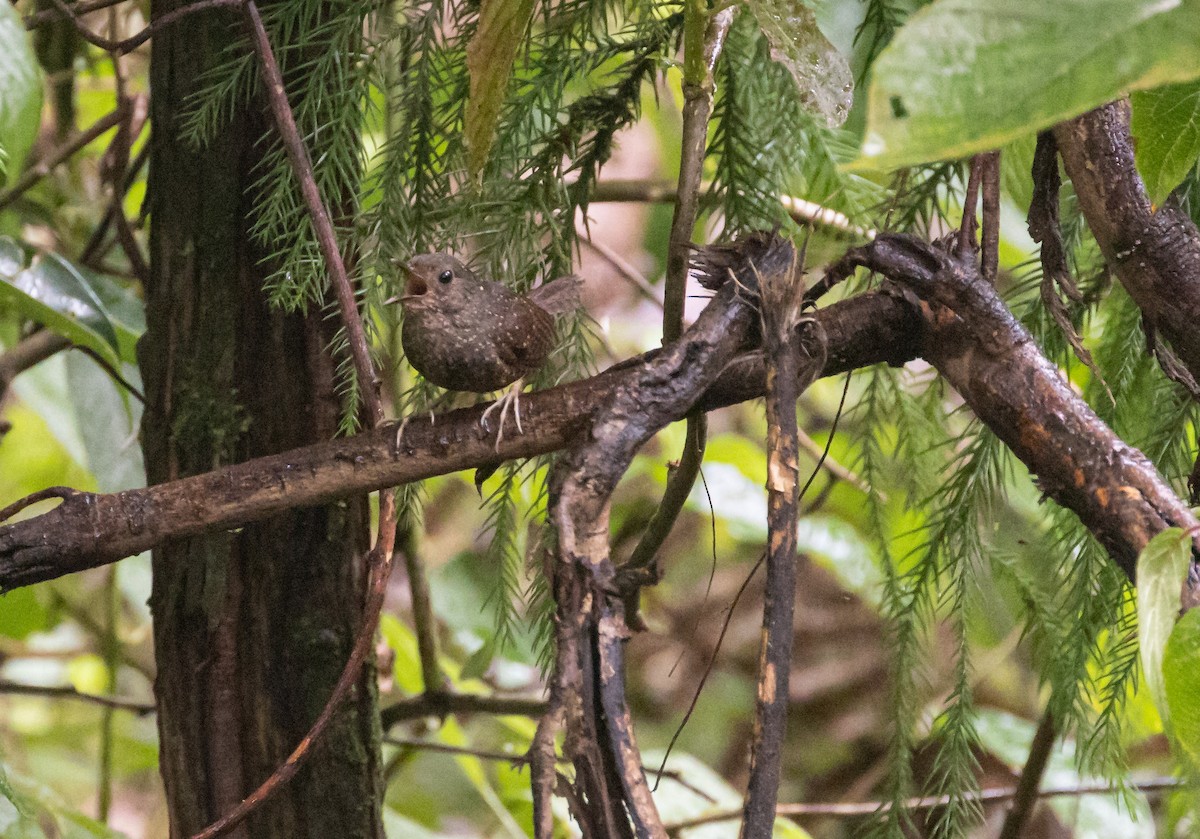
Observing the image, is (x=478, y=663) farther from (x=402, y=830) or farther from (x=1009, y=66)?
(x=1009, y=66)

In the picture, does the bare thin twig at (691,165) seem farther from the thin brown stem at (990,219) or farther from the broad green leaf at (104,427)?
the broad green leaf at (104,427)

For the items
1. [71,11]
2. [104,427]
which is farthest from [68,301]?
[71,11]

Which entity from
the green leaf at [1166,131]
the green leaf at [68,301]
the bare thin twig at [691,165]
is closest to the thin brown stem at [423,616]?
the green leaf at [68,301]

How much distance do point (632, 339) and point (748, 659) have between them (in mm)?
1391

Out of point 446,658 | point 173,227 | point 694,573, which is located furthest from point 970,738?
point 694,573

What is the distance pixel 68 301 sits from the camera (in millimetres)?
1188

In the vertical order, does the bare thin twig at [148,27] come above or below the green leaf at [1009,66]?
above

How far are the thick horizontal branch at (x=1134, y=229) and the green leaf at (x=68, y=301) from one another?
958mm

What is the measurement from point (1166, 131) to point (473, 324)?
0.51m

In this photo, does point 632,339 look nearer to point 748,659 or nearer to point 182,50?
point 748,659

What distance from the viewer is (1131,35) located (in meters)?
0.37

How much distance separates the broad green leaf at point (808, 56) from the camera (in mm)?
730

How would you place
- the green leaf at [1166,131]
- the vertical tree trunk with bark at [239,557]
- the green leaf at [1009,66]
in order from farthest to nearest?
1. the vertical tree trunk with bark at [239,557]
2. the green leaf at [1166,131]
3. the green leaf at [1009,66]

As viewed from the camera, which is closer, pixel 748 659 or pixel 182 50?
pixel 182 50
